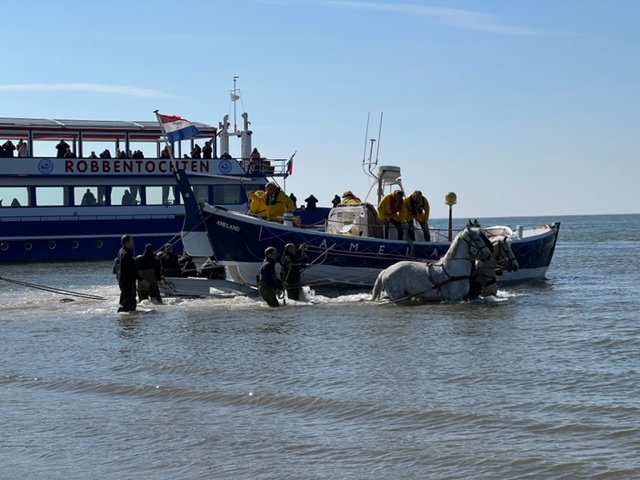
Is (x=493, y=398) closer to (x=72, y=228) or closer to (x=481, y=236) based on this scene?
(x=481, y=236)

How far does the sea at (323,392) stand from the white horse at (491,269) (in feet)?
1.15

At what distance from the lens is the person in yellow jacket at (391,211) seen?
74.3 ft

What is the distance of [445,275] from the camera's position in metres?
18.9

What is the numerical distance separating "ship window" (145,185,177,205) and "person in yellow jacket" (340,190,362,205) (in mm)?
17213

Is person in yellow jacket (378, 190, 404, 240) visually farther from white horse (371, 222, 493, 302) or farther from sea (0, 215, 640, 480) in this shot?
sea (0, 215, 640, 480)

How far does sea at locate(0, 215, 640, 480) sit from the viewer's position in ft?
26.9

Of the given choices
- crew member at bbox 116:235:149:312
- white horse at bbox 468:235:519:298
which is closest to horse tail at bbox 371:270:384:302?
white horse at bbox 468:235:519:298

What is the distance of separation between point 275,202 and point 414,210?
330 centimetres

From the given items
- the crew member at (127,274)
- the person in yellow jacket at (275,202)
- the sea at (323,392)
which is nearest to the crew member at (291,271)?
the sea at (323,392)

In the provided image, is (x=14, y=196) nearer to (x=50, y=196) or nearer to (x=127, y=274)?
(x=50, y=196)

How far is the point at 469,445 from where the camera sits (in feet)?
28.0

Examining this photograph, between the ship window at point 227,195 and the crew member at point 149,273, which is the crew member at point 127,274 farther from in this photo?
the ship window at point 227,195

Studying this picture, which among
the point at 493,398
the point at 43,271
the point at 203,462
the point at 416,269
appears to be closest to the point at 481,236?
the point at 416,269

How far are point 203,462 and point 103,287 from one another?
59.9 feet
